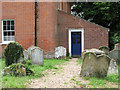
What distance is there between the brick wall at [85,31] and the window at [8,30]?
4.44 metres

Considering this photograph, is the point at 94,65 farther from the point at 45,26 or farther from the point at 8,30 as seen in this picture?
the point at 8,30

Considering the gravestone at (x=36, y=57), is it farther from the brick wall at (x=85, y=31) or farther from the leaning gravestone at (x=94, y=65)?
the brick wall at (x=85, y=31)

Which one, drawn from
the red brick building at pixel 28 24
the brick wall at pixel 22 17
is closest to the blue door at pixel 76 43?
the red brick building at pixel 28 24

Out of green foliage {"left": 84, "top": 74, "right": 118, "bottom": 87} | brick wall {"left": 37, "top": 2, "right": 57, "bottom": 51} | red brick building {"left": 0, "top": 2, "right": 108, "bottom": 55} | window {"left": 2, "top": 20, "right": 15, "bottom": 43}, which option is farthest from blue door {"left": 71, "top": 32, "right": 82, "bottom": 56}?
green foliage {"left": 84, "top": 74, "right": 118, "bottom": 87}

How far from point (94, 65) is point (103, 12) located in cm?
1342

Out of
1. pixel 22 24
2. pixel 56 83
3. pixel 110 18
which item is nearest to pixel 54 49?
pixel 22 24

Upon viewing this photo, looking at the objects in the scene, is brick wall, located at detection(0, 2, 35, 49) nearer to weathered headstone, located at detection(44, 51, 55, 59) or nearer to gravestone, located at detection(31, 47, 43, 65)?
weathered headstone, located at detection(44, 51, 55, 59)

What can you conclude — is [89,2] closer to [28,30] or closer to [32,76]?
[28,30]

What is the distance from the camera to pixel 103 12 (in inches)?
715

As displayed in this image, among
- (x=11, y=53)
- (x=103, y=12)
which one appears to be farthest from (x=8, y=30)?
(x=103, y=12)

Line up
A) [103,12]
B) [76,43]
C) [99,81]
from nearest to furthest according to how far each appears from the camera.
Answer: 1. [99,81]
2. [76,43]
3. [103,12]

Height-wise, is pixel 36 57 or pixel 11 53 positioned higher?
pixel 11 53

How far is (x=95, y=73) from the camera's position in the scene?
20.5ft

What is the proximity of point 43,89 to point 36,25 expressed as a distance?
8.56 metres
